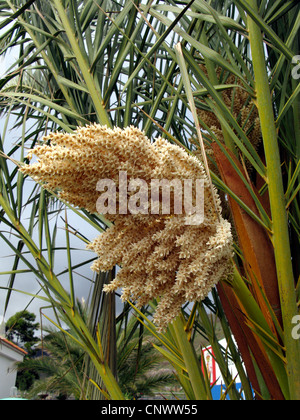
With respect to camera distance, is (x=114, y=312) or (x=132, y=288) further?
(x=114, y=312)

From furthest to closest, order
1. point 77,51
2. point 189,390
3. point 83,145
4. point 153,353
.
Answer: point 153,353 < point 77,51 < point 189,390 < point 83,145

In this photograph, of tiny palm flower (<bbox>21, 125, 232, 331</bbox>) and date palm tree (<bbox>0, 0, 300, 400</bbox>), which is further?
date palm tree (<bbox>0, 0, 300, 400</bbox>)

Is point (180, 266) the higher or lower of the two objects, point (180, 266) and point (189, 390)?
the higher

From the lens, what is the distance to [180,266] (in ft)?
1.57

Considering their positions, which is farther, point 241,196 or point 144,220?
point 241,196

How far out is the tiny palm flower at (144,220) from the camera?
1.44ft

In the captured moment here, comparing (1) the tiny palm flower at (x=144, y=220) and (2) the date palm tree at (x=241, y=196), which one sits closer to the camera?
(1) the tiny palm flower at (x=144, y=220)

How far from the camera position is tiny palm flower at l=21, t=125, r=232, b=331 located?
1.44 feet

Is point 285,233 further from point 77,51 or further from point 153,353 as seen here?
point 153,353

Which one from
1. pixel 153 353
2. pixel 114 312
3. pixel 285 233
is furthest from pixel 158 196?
pixel 153 353

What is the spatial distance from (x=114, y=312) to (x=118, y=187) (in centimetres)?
67

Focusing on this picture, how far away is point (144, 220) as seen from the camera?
0.49 m
